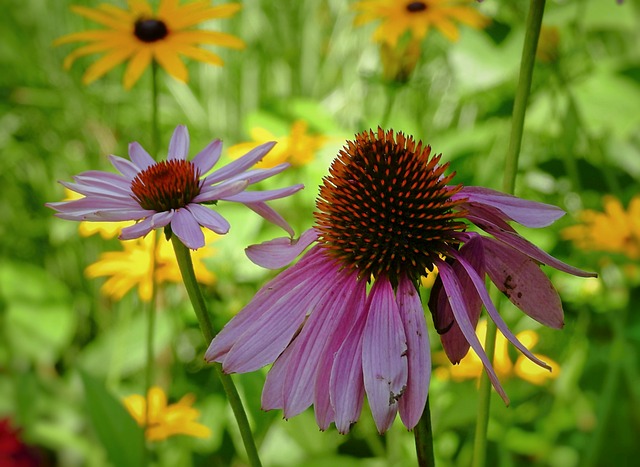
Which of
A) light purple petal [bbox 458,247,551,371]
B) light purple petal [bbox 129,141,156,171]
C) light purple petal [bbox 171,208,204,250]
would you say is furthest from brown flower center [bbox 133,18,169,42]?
light purple petal [bbox 458,247,551,371]

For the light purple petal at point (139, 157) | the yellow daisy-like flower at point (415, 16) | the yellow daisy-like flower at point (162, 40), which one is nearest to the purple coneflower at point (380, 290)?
the light purple petal at point (139, 157)

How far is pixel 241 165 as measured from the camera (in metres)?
0.41

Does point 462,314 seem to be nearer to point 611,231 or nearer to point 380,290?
point 380,290

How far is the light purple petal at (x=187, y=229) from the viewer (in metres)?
0.34

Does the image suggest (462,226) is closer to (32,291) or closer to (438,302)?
(438,302)

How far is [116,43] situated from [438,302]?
0.41 metres

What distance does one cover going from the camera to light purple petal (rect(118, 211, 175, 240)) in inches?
13.3

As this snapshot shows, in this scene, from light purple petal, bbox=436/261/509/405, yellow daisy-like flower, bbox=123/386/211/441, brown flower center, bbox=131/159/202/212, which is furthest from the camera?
yellow daisy-like flower, bbox=123/386/211/441

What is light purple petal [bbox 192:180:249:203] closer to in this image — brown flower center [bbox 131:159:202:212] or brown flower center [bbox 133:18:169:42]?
brown flower center [bbox 131:159:202:212]

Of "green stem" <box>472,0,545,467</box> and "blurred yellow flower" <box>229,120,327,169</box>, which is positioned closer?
"green stem" <box>472,0,545,467</box>

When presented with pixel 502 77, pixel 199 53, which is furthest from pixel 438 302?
pixel 502 77

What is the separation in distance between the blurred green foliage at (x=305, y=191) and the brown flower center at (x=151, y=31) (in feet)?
0.71

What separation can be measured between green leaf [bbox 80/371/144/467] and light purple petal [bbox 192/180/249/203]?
0.28 metres

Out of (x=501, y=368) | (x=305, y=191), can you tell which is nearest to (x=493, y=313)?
(x=501, y=368)
